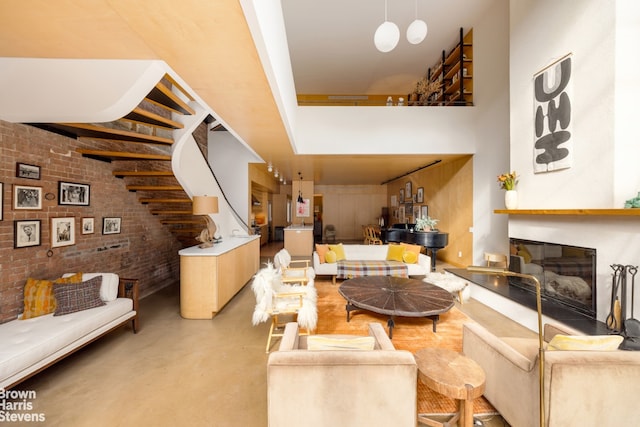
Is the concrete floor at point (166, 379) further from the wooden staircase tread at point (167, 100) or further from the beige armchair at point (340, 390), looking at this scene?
the wooden staircase tread at point (167, 100)

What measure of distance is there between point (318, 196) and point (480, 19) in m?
9.74

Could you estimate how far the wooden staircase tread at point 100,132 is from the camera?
3107 mm

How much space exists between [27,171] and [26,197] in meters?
0.30

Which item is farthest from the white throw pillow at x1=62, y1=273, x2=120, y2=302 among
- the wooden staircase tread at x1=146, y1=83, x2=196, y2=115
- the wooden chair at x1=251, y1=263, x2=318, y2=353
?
the wooden staircase tread at x1=146, y1=83, x2=196, y2=115

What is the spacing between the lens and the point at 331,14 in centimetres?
556

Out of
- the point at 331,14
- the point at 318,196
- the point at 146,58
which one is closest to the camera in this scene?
the point at 146,58

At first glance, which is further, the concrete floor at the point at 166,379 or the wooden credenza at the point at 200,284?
the wooden credenza at the point at 200,284

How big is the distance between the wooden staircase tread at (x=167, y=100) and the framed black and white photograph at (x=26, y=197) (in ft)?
5.62

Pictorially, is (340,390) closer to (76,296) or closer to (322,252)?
(76,296)

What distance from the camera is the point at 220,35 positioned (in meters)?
1.90

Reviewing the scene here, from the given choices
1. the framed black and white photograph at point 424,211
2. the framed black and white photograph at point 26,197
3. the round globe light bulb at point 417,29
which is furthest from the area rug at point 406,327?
the framed black and white photograph at point 424,211

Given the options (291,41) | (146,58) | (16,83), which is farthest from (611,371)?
(291,41)

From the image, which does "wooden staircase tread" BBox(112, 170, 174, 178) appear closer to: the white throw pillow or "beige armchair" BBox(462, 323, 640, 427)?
the white throw pillow

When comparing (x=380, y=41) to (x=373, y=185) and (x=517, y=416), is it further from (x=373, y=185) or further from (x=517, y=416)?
(x=373, y=185)
